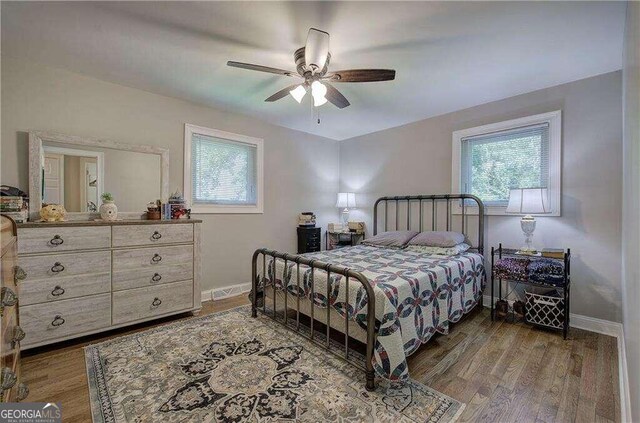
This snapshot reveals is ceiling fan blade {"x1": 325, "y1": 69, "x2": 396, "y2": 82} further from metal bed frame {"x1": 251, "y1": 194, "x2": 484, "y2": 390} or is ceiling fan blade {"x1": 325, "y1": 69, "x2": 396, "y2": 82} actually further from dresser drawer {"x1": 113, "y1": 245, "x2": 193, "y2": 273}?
dresser drawer {"x1": 113, "y1": 245, "x2": 193, "y2": 273}

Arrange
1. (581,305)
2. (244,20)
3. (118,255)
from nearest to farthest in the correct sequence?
(244,20), (118,255), (581,305)

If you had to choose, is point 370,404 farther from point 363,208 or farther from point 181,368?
point 363,208

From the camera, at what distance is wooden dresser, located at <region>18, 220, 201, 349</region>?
212 cm

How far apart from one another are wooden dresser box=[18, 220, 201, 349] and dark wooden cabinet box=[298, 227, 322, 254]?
5.79 ft

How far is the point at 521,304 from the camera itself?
9.12ft

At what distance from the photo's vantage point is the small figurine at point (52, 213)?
91.5 inches

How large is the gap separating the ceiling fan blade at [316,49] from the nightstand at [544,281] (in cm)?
261

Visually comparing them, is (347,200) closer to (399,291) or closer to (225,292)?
(225,292)

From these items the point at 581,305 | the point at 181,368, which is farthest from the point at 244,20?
the point at 581,305

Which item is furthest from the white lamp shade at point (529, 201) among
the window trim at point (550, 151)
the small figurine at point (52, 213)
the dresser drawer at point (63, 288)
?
the small figurine at point (52, 213)

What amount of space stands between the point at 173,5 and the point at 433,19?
174 centimetres

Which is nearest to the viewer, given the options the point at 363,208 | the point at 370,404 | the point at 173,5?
the point at 370,404

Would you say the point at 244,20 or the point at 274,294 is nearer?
the point at 244,20

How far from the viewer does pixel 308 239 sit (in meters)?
4.39
